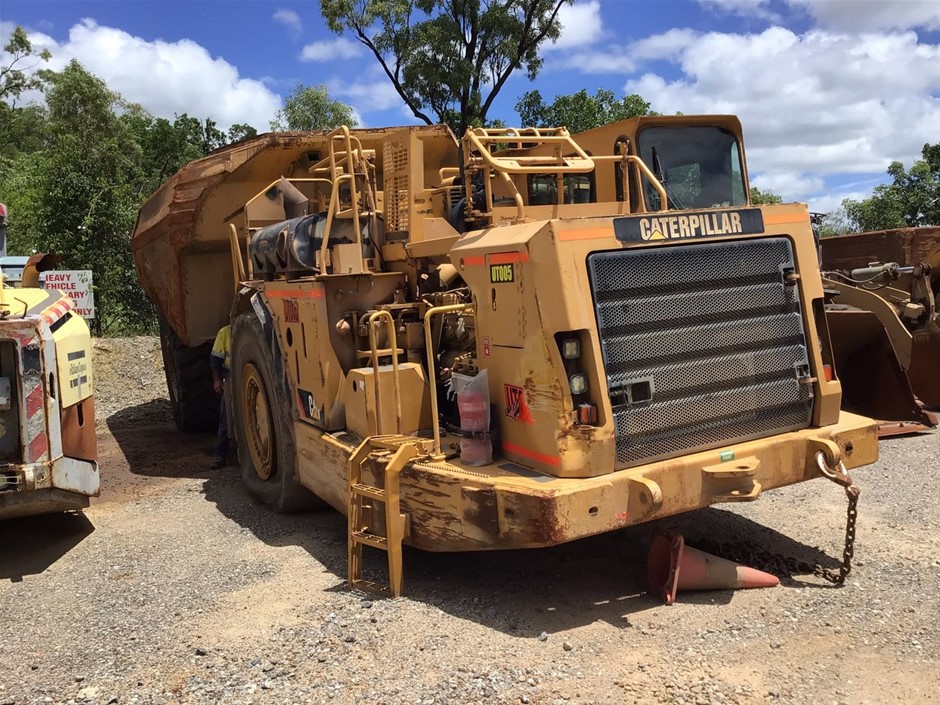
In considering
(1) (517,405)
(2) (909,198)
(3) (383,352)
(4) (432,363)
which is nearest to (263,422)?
(3) (383,352)

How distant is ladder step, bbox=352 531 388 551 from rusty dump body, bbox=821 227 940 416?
14.9ft

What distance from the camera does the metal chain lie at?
4.12 metres

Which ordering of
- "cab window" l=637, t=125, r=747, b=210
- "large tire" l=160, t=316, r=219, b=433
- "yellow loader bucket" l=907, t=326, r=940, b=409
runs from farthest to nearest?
"large tire" l=160, t=316, r=219, b=433
"yellow loader bucket" l=907, t=326, r=940, b=409
"cab window" l=637, t=125, r=747, b=210

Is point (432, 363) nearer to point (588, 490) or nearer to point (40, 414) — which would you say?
point (588, 490)

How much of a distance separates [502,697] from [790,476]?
1.95m

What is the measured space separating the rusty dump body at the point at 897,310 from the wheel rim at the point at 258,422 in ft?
15.2

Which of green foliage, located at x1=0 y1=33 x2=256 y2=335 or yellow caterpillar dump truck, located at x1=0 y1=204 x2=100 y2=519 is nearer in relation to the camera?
yellow caterpillar dump truck, located at x1=0 y1=204 x2=100 y2=519

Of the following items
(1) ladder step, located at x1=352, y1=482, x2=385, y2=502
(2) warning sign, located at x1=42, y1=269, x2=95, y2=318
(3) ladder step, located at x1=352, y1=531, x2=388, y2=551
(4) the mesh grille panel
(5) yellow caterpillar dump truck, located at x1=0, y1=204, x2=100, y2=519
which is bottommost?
(3) ladder step, located at x1=352, y1=531, x2=388, y2=551

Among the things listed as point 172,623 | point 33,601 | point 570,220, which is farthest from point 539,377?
point 33,601

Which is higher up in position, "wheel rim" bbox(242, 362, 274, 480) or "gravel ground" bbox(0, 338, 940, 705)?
"wheel rim" bbox(242, 362, 274, 480)

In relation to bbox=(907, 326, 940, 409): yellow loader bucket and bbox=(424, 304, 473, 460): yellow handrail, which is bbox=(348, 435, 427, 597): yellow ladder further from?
bbox=(907, 326, 940, 409): yellow loader bucket

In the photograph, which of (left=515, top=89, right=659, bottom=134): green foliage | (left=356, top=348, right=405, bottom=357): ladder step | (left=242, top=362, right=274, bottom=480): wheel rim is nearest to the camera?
(left=356, top=348, right=405, bottom=357): ladder step

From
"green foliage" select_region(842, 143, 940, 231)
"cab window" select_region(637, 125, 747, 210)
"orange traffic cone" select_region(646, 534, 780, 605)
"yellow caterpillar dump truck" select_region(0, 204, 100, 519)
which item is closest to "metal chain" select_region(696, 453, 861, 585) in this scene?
"orange traffic cone" select_region(646, 534, 780, 605)

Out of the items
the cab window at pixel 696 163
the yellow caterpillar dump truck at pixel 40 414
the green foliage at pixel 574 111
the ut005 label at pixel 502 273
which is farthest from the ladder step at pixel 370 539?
the green foliage at pixel 574 111
